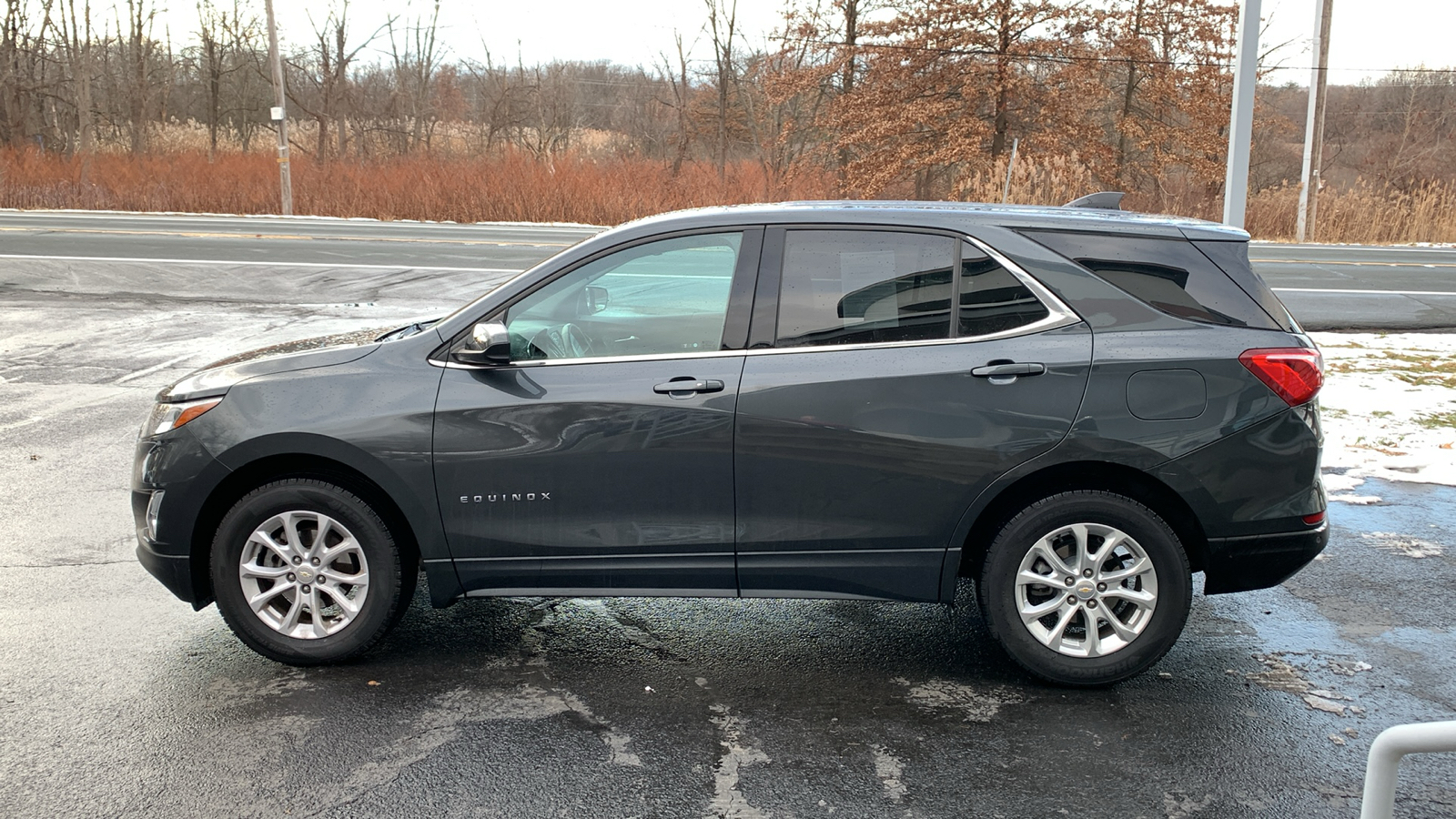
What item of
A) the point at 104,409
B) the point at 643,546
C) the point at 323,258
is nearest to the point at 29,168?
the point at 323,258

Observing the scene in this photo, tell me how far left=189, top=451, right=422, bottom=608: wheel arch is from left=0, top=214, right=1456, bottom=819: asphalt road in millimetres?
440

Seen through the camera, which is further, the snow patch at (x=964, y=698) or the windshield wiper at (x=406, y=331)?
the windshield wiper at (x=406, y=331)

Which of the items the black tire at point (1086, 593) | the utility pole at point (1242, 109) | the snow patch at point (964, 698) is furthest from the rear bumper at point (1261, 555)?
the utility pole at point (1242, 109)

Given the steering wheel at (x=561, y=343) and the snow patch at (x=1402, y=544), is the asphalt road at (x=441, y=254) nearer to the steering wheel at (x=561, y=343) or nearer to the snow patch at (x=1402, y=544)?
the snow patch at (x=1402, y=544)

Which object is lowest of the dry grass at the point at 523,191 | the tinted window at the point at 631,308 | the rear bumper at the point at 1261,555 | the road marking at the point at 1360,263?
the rear bumper at the point at 1261,555

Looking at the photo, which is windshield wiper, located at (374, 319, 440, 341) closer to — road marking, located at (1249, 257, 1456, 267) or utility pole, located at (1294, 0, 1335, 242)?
road marking, located at (1249, 257, 1456, 267)

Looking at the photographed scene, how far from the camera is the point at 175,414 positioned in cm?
408

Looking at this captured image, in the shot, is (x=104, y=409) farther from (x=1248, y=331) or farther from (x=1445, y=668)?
(x=1445, y=668)

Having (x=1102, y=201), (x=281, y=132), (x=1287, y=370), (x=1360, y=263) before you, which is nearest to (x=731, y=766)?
(x=1287, y=370)

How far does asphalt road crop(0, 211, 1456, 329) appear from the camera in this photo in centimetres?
1462

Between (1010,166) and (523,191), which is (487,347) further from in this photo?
(523,191)

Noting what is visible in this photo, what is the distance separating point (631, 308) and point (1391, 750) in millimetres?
2928

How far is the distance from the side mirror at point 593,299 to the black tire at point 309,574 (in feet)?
3.57

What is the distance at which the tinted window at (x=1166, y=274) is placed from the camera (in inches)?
153
